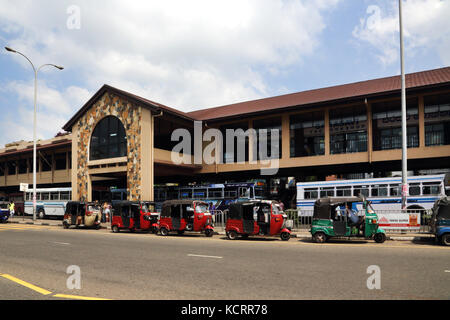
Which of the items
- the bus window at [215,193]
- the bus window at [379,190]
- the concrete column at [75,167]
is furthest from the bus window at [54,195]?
the bus window at [379,190]

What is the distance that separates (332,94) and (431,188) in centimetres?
1228

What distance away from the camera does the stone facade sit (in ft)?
100

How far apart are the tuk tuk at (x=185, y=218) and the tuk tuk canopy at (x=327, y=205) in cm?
611

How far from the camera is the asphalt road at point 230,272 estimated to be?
6738 mm

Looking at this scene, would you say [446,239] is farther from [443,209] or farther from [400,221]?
[400,221]

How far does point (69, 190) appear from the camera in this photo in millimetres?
35969

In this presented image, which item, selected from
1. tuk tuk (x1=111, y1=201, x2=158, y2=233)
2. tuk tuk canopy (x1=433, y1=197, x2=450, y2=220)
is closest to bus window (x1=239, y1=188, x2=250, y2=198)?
tuk tuk (x1=111, y1=201, x2=158, y2=233)

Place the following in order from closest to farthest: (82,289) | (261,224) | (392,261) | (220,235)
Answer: (82,289) < (392,261) < (261,224) < (220,235)

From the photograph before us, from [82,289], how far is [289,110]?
84.6 ft

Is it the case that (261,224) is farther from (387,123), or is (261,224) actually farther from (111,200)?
(111,200)

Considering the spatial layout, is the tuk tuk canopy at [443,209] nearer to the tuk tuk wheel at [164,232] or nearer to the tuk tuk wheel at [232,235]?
the tuk tuk wheel at [232,235]

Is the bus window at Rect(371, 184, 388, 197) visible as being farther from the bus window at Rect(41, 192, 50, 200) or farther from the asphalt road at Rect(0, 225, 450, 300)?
the bus window at Rect(41, 192, 50, 200)

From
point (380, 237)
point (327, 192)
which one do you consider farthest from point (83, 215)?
point (380, 237)
